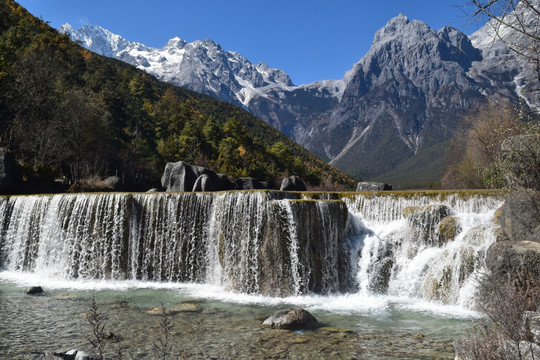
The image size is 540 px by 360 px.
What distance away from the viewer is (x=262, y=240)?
14945 mm

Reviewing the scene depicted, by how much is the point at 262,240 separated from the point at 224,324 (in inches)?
201

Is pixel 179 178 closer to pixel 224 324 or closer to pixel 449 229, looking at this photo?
pixel 449 229

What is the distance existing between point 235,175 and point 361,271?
35131mm

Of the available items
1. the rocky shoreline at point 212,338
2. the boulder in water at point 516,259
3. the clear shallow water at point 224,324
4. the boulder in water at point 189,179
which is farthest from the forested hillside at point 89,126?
the boulder in water at point 516,259

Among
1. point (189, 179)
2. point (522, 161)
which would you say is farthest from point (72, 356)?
point (189, 179)

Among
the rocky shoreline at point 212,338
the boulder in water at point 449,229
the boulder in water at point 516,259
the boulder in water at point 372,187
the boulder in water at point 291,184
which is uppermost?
the boulder in water at point 291,184

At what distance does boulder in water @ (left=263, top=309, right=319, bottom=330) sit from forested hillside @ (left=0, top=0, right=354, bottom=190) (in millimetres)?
22078

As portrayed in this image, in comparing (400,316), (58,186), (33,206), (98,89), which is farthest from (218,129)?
(400,316)

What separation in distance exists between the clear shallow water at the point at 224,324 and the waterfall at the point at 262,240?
97 cm

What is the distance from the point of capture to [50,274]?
17.2 metres

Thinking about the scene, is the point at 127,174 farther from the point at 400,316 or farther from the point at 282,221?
the point at 400,316

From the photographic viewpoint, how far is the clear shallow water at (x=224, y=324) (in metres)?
8.09

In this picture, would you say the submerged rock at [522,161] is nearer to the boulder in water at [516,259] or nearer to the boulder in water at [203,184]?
the boulder in water at [516,259]

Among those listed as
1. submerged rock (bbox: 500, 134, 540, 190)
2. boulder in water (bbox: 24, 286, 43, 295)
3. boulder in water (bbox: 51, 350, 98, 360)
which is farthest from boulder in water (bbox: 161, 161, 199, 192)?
boulder in water (bbox: 51, 350, 98, 360)
